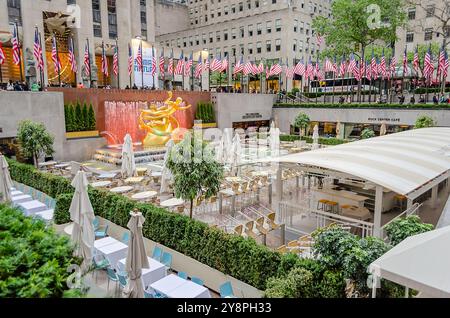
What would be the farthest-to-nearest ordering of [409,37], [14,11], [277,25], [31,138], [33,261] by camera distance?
[277,25] < [409,37] < [14,11] < [31,138] < [33,261]

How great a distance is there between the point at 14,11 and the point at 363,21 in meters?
38.9

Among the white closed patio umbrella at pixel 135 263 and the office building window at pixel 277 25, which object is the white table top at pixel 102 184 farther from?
the office building window at pixel 277 25

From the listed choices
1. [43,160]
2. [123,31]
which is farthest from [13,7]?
[43,160]

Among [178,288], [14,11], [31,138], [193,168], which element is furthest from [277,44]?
[178,288]

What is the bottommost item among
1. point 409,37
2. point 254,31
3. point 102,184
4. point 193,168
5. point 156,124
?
point 102,184

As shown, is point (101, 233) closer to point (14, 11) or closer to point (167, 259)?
point (167, 259)

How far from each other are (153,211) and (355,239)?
6.74 metres

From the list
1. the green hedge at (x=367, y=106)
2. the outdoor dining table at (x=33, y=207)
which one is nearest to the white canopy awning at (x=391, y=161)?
the outdoor dining table at (x=33, y=207)

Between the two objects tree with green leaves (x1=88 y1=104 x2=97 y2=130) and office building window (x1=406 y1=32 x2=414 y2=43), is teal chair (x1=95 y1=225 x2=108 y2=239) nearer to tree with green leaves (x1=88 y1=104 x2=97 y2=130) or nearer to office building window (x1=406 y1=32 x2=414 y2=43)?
tree with green leaves (x1=88 y1=104 x2=97 y2=130)

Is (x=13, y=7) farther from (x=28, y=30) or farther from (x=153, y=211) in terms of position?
(x=153, y=211)

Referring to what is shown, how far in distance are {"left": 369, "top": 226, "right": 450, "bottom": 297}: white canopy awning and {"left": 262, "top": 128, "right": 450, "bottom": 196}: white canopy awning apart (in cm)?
527

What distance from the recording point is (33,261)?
4934 millimetres

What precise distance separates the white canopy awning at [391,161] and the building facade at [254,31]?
1782 inches

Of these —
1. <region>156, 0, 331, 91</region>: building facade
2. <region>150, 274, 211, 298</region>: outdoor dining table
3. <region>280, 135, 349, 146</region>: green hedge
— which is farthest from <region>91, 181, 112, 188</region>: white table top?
<region>156, 0, 331, 91</region>: building facade
